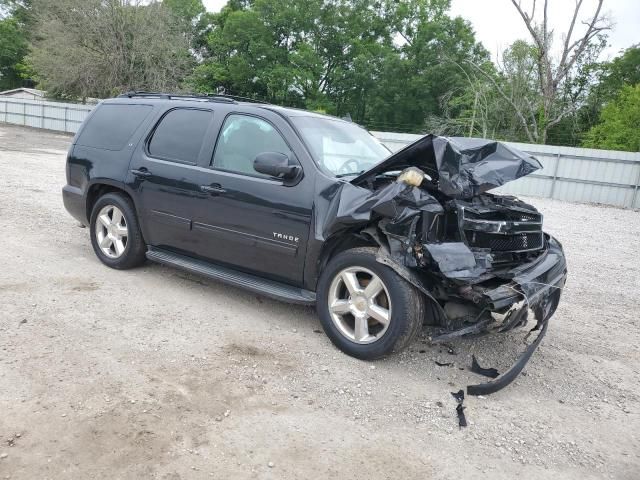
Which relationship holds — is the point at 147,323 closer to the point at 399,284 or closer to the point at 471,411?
the point at 399,284

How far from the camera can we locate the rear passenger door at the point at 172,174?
478cm

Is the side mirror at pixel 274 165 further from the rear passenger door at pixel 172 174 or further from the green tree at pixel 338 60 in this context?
the green tree at pixel 338 60

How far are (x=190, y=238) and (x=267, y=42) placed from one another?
50973 mm

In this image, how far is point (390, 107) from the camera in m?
50.5

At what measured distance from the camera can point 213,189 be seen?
4.57 meters

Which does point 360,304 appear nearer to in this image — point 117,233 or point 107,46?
point 117,233

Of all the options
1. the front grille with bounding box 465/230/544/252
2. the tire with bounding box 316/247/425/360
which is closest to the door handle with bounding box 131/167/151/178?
the tire with bounding box 316/247/425/360

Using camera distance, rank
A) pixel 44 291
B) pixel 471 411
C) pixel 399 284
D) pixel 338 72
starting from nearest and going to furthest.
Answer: pixel 471 411, pixel 399 284, pixel 44 291, pixel 338 72

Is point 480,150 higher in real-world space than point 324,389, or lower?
higher

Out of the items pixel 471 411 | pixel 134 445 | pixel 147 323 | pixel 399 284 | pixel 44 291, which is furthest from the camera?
pixel 44 291

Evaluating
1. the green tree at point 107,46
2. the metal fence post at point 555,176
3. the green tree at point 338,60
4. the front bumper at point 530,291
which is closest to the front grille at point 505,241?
the front bumper at point 530,291

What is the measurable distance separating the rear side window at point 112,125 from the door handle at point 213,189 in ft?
4.35

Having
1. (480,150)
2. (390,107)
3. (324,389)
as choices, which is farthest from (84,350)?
(390,107)

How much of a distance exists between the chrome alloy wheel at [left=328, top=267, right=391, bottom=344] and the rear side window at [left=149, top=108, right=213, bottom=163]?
1.91 metres
